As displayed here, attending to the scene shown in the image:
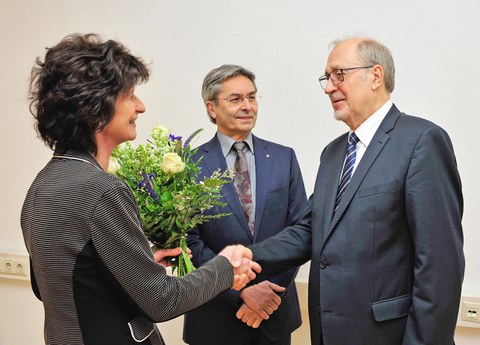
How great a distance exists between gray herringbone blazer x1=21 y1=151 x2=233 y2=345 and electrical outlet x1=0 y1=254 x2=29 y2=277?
2.25 metres

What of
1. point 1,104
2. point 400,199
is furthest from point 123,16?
point 400,199

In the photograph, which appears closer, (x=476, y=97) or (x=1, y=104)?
(x=476, y=97)

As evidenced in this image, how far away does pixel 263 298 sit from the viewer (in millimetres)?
2250

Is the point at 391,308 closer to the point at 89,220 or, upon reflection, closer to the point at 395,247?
the point at 395,247

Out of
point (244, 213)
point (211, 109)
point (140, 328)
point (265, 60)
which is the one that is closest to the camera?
point (140, 328)

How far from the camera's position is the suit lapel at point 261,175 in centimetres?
237

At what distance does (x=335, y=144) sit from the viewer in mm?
2156

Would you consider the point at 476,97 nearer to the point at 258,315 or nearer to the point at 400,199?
the point at 400,199

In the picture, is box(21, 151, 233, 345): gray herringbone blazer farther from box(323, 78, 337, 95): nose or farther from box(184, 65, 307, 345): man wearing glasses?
box(323, 78, 337, 95): nose

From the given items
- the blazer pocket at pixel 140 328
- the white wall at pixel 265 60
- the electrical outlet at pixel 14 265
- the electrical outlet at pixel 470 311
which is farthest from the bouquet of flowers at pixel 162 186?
the electrical outlet at pixel 14 265

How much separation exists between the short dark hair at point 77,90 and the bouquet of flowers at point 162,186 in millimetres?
334

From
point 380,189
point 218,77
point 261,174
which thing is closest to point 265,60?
point 218,77

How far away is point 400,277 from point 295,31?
5.34 ft

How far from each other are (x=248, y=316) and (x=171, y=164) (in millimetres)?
872
